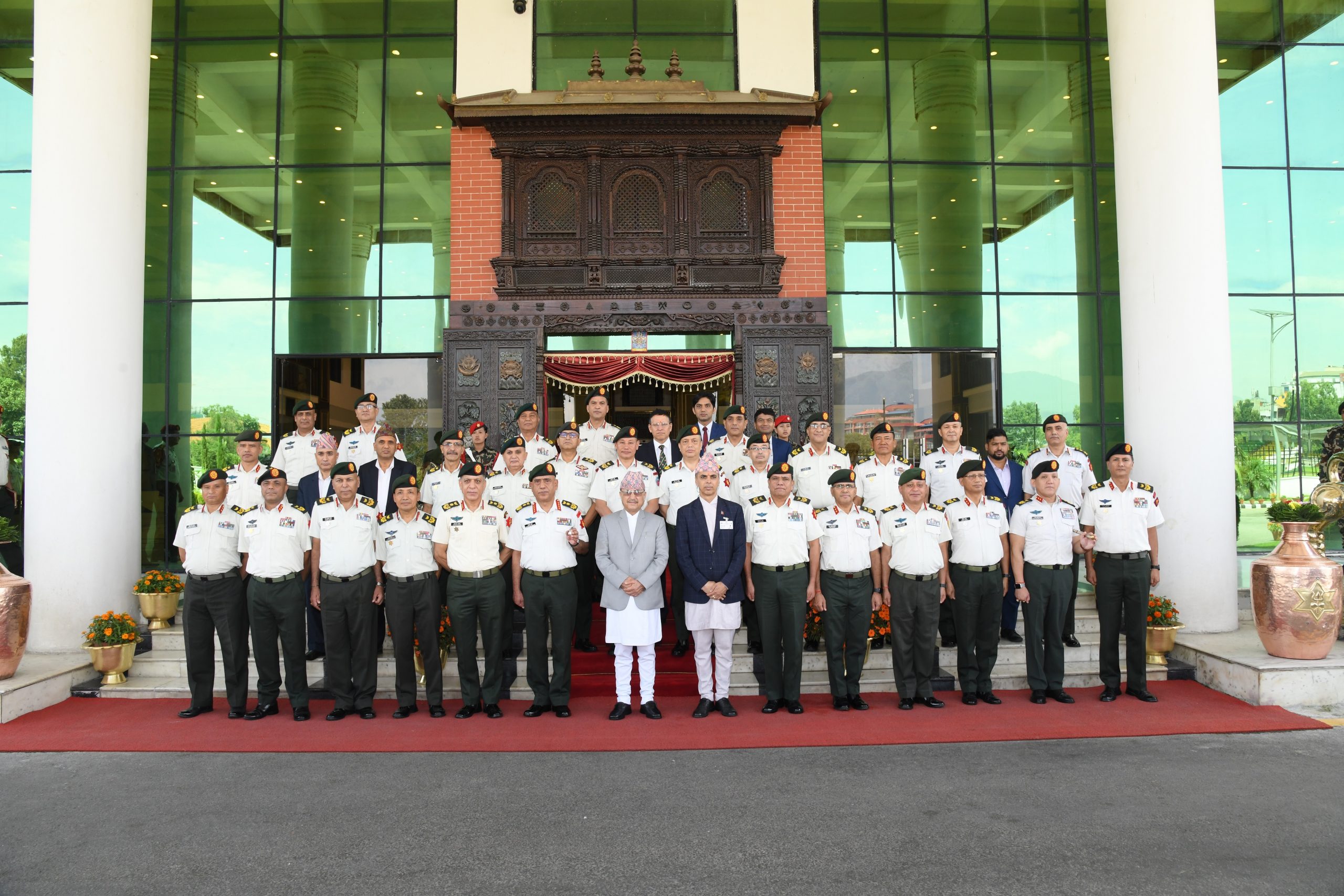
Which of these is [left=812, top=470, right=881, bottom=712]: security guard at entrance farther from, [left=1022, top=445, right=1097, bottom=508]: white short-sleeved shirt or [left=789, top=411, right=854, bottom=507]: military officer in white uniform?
[left=1022, top=445, right=1097, bottom=508]: white short-sleeved shirt

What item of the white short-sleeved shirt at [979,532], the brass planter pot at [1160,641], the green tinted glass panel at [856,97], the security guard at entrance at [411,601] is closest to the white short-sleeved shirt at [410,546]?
the security guard at entrance at [411,601]

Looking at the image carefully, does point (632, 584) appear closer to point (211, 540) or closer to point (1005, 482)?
point (211, 540)

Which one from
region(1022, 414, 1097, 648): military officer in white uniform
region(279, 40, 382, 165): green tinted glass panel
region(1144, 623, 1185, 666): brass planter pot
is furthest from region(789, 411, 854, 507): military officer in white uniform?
region(279, 40, 382, 165): green tinted glass panel

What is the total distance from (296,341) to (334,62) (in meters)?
3.82

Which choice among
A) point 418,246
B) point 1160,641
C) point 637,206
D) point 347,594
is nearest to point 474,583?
point 347,594

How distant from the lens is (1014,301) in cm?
1166

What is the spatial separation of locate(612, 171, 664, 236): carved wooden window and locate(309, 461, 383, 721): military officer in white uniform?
5104 mm

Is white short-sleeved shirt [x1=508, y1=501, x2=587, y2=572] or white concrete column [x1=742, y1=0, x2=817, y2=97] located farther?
white concrete column [x1=742, y1=0, x2=817, y2=97]

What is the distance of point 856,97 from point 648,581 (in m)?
8.05

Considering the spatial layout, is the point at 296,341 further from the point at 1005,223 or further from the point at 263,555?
the point at 1005,223

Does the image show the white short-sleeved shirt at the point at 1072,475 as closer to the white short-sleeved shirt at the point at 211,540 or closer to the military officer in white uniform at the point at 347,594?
the military officer in white uniform at the point at 347,594

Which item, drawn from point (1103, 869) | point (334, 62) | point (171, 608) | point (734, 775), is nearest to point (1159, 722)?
point (1103, 869)

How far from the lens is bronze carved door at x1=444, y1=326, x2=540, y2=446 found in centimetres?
1011

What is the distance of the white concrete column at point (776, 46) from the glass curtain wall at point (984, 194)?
2.70 ft
